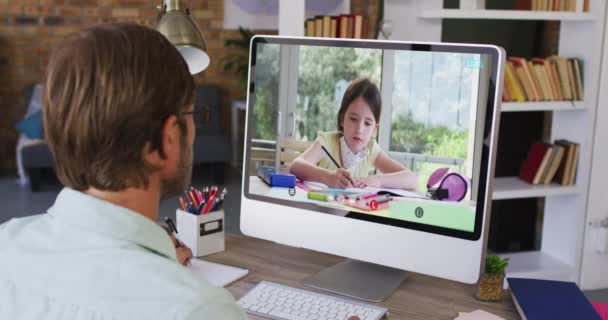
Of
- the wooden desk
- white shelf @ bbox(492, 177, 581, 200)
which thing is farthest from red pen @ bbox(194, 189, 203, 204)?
white shelf @ bbox(492, 177, 581, 200)

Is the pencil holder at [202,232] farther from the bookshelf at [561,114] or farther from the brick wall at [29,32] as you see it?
the brick wall at [29,32]

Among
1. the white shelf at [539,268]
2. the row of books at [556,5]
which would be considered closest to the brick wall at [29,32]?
the row of books at [556,5]

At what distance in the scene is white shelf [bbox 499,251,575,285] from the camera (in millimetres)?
3418

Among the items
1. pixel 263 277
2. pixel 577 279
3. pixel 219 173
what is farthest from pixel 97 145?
pixel 219 173

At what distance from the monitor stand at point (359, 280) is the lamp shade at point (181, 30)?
63cm

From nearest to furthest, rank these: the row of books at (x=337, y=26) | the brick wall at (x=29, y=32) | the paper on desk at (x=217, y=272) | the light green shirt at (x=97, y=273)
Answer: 1. the light green shirt at (x=97, y=273)
2. the paper on desk at (x=217, y=272)
3. the row of books at (x=337, y=26)
4. the brick wall at (x=29, y=32)

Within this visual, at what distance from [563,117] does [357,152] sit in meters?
2.43

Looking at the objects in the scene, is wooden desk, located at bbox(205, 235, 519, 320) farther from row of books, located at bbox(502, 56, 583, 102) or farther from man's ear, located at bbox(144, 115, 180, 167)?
row of books, located at bbox(502, 56, 583, 102)

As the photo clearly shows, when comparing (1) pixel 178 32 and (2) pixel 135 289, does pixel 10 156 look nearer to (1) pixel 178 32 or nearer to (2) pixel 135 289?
(1) pixel 178 32

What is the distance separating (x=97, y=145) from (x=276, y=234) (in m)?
0.81

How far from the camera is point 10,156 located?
6266mm

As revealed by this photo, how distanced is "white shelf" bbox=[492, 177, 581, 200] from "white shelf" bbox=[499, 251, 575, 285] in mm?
370

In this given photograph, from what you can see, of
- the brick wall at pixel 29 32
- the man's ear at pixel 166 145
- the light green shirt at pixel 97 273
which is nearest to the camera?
the light green shirt at pixel 97 273

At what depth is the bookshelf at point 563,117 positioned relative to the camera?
3.29m
